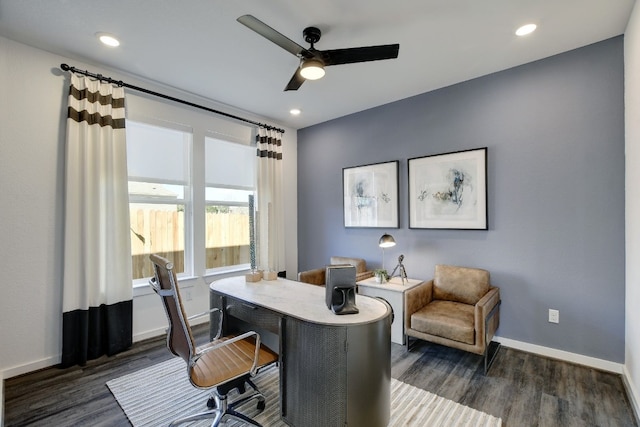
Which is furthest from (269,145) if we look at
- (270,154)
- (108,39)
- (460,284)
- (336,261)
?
(460,284)

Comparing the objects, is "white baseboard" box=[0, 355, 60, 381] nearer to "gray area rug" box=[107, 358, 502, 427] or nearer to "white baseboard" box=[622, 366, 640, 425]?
"gray area rug" box=[107, 358, 502, 427]

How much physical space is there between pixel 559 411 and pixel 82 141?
4.61 metres

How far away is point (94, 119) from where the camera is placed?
2.89 m

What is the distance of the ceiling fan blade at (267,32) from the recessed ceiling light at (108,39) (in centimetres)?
154

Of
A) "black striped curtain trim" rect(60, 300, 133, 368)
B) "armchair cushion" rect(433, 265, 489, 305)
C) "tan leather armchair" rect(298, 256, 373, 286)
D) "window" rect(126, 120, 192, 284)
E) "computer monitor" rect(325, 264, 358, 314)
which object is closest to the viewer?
"computer monitor" rect(325, 264, 358, 314)

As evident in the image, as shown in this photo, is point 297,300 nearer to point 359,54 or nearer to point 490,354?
point 359,54

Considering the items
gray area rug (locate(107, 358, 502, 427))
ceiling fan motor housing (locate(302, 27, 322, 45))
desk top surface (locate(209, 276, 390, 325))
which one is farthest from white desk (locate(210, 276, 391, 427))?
ceiling fan motor housing (locate(302, 27, 322, 45))

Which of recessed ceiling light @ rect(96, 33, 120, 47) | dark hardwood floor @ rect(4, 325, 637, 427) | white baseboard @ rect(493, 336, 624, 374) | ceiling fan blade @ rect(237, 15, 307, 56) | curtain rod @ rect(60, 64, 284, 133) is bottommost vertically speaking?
dark hardwood floor @ rect(4, 325, 637, 427)

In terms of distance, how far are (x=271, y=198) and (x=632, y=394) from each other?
418 centimetres

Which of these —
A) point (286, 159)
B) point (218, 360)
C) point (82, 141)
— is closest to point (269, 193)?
point (286, 159)

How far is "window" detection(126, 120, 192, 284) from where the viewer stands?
3393mm

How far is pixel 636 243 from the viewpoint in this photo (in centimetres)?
214

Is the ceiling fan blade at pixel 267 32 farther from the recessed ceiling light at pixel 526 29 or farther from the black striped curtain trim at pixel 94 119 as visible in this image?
the black striped curtain trim at pixel 94 119

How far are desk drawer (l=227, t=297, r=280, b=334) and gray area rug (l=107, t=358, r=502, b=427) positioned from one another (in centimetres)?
63
